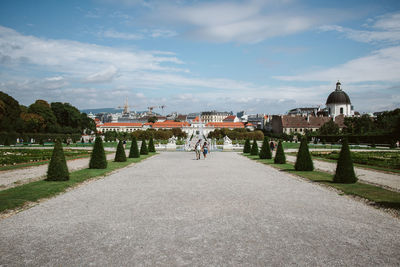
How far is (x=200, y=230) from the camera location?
→ 618 cm

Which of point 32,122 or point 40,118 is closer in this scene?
point 32,122

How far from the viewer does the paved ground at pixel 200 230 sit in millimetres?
4863

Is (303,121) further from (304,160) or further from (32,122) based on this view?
(304,160)

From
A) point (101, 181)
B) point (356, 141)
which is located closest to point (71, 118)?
point (356, 141)

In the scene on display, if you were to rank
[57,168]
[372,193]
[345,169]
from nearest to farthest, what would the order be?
[372,193] < [345,169] < [57,168]

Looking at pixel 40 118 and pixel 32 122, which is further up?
pixel 40 118

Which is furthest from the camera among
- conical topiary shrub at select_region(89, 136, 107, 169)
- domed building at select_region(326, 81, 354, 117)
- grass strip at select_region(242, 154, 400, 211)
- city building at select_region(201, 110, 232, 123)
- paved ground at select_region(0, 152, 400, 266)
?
city building at select_region(201, 110, 232, 123)

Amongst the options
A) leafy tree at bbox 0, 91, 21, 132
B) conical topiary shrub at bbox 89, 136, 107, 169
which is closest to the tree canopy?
leafy tree at bbox 0, 91, 21, 132

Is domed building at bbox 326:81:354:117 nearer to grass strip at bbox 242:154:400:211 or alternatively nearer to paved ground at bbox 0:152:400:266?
grass strip at bbox 242:154:400:211

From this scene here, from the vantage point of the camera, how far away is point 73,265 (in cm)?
458

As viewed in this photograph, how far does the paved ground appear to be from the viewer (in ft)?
16.0

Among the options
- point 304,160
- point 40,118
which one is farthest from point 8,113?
point 304,160

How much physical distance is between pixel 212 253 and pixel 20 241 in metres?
3.31

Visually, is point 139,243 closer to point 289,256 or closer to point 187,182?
point 289,256
